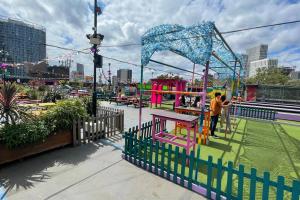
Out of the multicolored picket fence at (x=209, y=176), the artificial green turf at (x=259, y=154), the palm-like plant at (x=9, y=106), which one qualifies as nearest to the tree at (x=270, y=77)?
the artificial green turf at (x=259, y=154)

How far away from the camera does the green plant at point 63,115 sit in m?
4.77

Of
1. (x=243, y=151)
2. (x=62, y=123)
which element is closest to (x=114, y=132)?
(x=62, y=123)

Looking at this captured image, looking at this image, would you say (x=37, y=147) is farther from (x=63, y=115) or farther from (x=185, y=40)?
(x=185, y=40)

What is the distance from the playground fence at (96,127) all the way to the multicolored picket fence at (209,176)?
181 centimetres

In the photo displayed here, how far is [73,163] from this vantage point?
4230 millimetres

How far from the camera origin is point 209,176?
311 centimetres

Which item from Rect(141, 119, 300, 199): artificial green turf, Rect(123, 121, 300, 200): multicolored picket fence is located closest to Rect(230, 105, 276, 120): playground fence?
Rect(141, 119, 300, 199): artificial green turf

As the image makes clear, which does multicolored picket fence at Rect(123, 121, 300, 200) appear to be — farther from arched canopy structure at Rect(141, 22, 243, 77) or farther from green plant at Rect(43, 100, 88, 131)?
arched canopy structure at Rect(141, 22, 243, 77)

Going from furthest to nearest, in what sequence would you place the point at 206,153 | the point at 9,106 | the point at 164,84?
1. the point at 164,84
2. the point at 206,153
3. the point at 9,106

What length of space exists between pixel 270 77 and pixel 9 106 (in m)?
48.9

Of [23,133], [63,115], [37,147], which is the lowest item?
[37,147]

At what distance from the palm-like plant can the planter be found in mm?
764

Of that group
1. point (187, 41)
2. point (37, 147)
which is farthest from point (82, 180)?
point (187, 41)

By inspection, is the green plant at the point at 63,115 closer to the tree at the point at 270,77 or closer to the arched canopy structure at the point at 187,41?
the arched canopy structure at the point at 187,41
